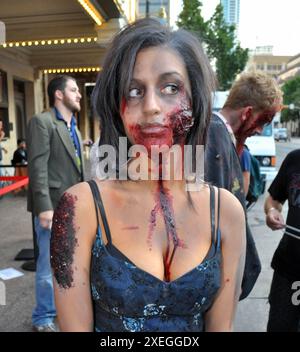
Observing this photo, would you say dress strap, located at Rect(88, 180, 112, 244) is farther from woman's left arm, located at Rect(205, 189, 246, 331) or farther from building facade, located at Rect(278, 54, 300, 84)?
building facade, located at Rect(278, 54, 300, 84)

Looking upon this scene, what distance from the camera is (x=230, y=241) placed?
1192 mm

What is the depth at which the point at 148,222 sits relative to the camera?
3.82 feet

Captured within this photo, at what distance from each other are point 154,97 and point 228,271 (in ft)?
2.00

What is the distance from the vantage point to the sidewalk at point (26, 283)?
3.15 meters

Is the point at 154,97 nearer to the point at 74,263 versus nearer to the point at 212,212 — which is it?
the point at 212,212

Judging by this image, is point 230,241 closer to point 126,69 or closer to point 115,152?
point 115,152

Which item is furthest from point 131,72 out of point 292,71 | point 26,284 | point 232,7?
point 292,71

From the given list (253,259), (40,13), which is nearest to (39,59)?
(40,13)

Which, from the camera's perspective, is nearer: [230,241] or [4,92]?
[230,241]

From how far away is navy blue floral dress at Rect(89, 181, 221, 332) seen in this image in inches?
40.6

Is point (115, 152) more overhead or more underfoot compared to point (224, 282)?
more overhead

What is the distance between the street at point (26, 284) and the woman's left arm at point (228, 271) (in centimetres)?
210

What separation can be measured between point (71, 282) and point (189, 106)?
0.66 m

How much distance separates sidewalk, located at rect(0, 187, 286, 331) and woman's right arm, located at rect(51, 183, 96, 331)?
225 centimetres
